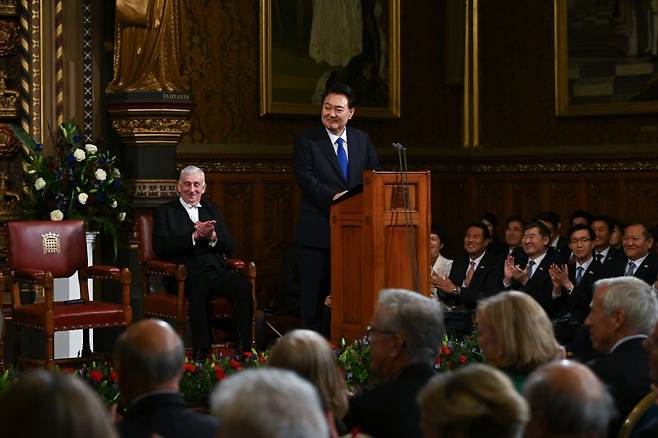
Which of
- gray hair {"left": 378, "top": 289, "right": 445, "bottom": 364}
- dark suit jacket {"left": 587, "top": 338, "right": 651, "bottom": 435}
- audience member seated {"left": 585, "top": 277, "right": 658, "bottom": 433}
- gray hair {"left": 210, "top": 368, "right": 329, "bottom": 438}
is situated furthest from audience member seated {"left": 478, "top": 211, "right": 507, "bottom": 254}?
gray hair {"left": 210, "top": 368, "right": 329, "bottom": 438}

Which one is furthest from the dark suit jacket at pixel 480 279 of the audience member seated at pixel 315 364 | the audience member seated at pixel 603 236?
the audience member seated at pixel 315 364

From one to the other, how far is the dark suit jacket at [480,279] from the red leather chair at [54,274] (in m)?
2.73

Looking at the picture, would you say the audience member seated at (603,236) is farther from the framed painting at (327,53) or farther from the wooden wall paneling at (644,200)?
the framed painting at (327,53)

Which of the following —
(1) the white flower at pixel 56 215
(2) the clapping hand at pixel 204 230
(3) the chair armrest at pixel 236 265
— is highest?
(1) the white flower at pixel 56 215

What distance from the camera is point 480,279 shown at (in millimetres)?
9703

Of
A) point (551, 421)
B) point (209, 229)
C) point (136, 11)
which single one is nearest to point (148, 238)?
point (209, 229)

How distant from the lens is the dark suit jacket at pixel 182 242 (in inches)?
339

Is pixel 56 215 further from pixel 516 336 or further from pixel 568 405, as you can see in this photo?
pixel 568 405

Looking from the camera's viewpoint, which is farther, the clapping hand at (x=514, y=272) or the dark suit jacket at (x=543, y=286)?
the clapping hand at (x=514, y=272)

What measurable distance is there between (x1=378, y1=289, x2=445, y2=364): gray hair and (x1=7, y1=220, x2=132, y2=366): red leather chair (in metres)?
3.93

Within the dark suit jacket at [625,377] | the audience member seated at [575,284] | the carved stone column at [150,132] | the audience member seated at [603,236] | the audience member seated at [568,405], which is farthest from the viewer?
the carved stone column at [150,132]

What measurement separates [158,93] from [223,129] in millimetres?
1346

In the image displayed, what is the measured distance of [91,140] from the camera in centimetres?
1029

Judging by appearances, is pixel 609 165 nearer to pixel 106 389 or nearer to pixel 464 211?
pixel 464 211
